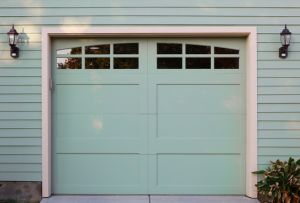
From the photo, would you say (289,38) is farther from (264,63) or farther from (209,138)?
(209,138)

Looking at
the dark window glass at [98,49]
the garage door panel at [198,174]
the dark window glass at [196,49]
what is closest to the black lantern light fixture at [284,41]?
the dark window glass at [196,49]

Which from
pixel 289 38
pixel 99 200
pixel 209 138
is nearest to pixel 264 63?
pixel 289 38

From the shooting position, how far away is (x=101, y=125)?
611cm

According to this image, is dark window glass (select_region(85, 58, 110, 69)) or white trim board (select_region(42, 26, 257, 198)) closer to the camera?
white trim board (select_region(42, 26, 257, 198))

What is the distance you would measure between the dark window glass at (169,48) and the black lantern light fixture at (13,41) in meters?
1.90

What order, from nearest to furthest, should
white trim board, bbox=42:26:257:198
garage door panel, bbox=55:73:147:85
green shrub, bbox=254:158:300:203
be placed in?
green shrub, bbox=254:158:300:203 → white trim board, bbox=42:26:257:198 → garage door panel, bbox=55:73:147:85

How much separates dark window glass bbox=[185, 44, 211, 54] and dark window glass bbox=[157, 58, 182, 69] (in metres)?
0.18

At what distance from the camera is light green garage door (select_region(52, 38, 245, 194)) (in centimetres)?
611

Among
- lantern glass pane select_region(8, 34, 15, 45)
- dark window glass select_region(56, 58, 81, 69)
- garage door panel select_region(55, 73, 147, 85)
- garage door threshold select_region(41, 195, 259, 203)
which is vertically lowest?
garage door threshold select_region(41, 195, 259, 203)

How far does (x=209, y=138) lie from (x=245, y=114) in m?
0.60

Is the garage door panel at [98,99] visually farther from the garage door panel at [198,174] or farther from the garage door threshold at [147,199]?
the garage door threshold at [147,199]

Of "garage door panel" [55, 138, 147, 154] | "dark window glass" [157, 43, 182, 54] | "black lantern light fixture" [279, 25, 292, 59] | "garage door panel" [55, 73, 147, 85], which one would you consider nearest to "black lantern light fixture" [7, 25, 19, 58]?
"garage door panel" [55, 73, 147, 85]

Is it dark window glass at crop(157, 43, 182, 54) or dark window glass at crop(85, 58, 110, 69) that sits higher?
dark window glass at crop(157, 43, 182, 54)

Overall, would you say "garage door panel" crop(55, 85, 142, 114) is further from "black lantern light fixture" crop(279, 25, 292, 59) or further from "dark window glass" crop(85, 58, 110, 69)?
"black lantern light fixture" crop(279, 25, 292, 59)
